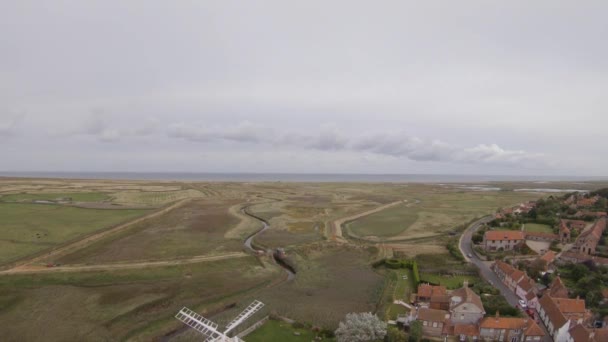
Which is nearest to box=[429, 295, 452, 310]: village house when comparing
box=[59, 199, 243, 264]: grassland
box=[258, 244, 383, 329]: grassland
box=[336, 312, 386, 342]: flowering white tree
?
box=[258, 244, 383, 329]: grassland

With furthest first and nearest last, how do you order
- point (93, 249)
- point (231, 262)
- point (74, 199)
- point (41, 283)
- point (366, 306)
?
point (74, 199)
point (93, 249)
point (231, 262)
point (41, 283)
point (366, 306)

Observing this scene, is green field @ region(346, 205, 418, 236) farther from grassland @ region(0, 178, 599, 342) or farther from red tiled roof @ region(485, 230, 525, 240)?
red tiled roof @ region(485, 230, 525, 240)

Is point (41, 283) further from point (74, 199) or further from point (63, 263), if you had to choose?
point (74, 199)

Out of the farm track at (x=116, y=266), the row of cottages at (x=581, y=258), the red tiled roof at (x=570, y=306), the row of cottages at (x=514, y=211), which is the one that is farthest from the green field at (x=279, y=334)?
the row of cottages at (x=514, y=211)

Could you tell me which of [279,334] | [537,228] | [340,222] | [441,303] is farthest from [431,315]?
[537,228]

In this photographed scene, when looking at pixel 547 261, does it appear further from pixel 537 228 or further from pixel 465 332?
pixel 465 332

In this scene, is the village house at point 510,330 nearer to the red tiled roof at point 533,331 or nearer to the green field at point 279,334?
the red tiled roof at point 533,331

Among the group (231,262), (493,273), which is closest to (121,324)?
(231,262)
